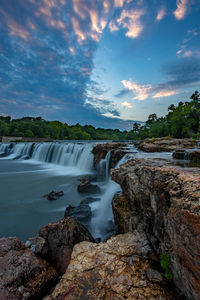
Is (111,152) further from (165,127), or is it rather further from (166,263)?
(165,127)

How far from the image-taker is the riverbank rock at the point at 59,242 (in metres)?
2.77

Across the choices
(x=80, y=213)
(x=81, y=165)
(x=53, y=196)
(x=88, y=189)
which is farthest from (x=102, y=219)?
(x=81, y=165)

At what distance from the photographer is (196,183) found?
165cm

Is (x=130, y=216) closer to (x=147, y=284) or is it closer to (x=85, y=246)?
(x=85, y=246)

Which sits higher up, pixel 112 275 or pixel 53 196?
pixel 112 275

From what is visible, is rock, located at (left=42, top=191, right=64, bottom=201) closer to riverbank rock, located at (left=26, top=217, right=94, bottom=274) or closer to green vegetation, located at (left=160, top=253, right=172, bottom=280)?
riverbank rock, located at (left=26, top=217, right=94, bottom=274)

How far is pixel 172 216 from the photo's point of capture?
1.62 meters

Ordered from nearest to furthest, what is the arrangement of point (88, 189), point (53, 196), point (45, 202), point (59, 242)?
point (59, 242), point (45, 202), point (53, 196), point (88, 189)

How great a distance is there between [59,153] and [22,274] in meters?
16.1

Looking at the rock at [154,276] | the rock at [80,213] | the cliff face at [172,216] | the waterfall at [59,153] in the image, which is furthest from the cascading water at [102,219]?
the waterfall at [59,153]

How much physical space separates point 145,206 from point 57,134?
2417 inches

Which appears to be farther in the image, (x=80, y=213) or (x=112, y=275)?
(x=80, y=213)

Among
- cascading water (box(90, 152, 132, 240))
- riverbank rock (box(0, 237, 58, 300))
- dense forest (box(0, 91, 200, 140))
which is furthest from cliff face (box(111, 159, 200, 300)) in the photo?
dense forest (box(0, 91, 200, 140))

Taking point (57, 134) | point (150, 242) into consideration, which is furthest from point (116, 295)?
point (57, 134)
